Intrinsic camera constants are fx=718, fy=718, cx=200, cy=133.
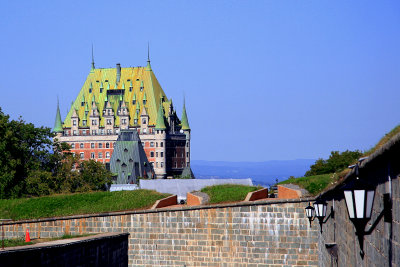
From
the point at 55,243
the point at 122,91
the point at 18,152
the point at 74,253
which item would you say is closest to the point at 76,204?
the point at 74,253

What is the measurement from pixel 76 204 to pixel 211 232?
7671mm

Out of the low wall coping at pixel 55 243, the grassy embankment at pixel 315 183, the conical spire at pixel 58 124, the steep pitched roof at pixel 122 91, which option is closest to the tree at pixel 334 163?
the grassy embankment at pixel 315 183

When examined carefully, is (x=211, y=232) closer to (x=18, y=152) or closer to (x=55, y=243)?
(x=55, y=243)

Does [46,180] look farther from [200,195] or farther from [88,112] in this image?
[88,112]

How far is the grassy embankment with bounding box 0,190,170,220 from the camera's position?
109ft

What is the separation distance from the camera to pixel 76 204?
1363 inches

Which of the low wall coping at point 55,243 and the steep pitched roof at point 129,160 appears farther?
the steep pitched roof at point 129,160

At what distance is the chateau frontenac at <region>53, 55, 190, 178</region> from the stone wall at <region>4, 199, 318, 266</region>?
128464 mm

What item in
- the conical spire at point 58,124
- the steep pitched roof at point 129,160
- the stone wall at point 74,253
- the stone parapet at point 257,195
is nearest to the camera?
the stone wall at point 74,253

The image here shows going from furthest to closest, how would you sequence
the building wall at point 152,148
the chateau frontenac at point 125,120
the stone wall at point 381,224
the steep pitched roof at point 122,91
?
the steep pitched roof at point 122,91 < the chateau frontenac at point 125,120 < the building wall at point 152,148 < the stone wall at point 381,224

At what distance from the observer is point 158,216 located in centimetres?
3123

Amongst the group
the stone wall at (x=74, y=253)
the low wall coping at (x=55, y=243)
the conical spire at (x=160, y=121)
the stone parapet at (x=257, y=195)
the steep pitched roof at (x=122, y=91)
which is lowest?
the stone wall at (x=74, y=253)

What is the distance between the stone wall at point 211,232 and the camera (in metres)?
29.1

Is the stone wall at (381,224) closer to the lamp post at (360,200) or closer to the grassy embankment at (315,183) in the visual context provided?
the lamp post at (360,200)
